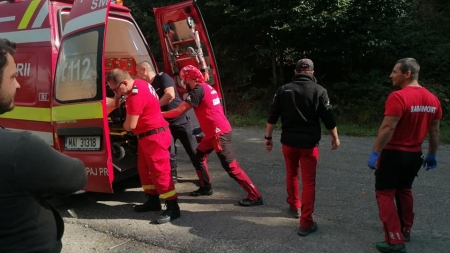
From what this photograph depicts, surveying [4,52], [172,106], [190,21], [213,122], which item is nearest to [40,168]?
[4,52]

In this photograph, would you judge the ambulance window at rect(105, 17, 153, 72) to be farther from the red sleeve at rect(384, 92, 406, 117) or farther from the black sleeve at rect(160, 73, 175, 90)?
the red sleeve at rect(384, 92, 406, 117)

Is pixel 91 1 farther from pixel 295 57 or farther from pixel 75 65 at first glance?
pixel 295 57

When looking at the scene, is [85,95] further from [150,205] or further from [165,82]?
[150,205]

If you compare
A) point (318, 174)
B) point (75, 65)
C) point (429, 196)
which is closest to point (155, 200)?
point (75, 65)

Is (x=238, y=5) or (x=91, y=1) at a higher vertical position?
(x=238, y=5)

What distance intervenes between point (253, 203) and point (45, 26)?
322 centimetres

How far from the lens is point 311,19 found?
9539mm

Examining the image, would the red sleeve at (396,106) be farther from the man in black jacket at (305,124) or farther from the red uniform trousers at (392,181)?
the man in black jacket at (305,124)

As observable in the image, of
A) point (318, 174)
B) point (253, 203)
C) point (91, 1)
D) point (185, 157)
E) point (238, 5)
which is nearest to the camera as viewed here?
point (91, 1)

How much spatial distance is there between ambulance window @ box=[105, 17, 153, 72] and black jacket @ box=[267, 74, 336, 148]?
2635mm

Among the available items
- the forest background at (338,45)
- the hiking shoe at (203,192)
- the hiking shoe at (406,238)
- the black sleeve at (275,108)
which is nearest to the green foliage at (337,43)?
the forest background at (338,45)

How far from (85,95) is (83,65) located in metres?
0.34

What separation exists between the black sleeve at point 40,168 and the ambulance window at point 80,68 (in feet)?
8.31

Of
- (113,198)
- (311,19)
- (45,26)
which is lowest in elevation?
(113,198)
